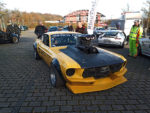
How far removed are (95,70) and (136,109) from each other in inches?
44.1

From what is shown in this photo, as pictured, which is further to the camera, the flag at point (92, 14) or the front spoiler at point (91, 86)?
the flag at point (92, 14)

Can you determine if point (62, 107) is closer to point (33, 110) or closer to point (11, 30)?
point (33, 110)

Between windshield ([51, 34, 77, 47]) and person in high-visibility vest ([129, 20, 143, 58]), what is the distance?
132 inches

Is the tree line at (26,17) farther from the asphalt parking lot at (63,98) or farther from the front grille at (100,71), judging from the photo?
the front grille at (100,71)

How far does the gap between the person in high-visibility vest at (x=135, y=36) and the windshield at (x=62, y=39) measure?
11.0 feet

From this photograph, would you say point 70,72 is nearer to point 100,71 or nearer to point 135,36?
point 100,71

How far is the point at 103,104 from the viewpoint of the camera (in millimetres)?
2650

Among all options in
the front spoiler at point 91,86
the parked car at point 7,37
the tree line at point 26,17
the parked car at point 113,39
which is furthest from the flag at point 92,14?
the tree line at point 26,17

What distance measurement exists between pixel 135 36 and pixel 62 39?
3860mm

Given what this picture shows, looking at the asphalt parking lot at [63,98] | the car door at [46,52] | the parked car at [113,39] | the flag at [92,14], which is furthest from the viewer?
the parked car at [113,39]

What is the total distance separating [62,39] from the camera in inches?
168

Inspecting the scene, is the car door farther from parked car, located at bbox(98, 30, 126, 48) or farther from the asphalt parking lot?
parked car, located at bbox(98, 30, 126, 48)

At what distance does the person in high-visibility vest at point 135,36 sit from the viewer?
233 inches

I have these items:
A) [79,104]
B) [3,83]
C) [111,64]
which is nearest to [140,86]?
[111,64]
